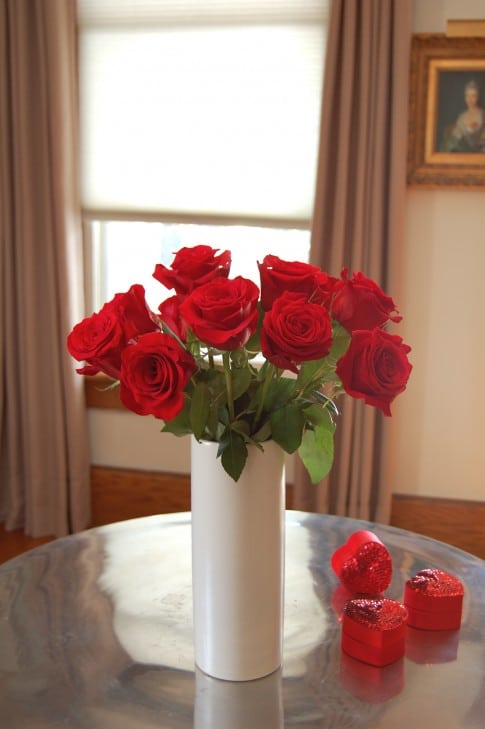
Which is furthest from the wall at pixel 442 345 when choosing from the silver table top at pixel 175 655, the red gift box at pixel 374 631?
the red gift box at pixel 374 631

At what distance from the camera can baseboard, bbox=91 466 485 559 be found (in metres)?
3.55

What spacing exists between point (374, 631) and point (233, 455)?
1.41 ft

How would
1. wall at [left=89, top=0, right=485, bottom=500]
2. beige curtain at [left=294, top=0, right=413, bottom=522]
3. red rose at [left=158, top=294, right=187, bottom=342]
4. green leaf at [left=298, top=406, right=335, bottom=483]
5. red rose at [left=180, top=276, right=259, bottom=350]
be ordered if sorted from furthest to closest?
wall at [left=89, top=0, right=485, bottom=500] < beige curtain at [left=294, top=0, right=413, bottom=522] < green leaf at [left=298, top=406, right=335, bottom=483] < red rose at [left=158, top=294, right=187, bottom=342] < red rose at [left=180, top=276, right=259, bottom=350]

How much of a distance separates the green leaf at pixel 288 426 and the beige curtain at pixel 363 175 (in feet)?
7.10

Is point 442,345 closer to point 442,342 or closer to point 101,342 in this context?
point 442,342

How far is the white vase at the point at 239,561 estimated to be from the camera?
1.29 m

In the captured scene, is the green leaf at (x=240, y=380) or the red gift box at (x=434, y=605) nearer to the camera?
the green leaf at (x=240, y=380)

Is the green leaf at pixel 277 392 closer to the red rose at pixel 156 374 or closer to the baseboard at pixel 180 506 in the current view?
the red rose at pixel 156 374

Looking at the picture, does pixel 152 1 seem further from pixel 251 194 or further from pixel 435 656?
pixel 435 656

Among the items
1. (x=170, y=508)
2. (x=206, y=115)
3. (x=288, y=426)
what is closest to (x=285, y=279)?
(x=288, y=426)

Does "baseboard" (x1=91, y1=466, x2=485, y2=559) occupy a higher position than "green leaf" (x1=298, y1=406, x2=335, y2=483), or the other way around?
"green leaf" (x1=298, y1=406, x2=335, y2=483)

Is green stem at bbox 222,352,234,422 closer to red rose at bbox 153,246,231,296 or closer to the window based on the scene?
red rose at bbox 153,246,231,296

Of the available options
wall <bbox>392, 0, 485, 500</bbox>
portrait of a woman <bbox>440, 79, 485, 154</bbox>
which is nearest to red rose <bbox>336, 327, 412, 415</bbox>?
wall <bbox>392, 0, 485, 500</bbox>

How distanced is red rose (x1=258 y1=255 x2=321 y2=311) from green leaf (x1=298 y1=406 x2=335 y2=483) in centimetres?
24
